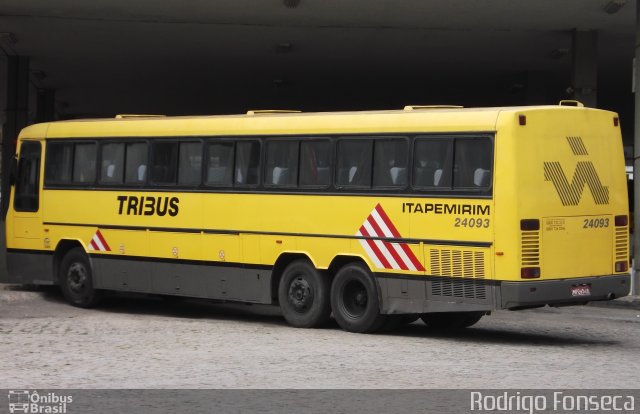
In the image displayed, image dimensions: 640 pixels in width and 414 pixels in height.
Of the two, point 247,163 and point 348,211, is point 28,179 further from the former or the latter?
point 348,211

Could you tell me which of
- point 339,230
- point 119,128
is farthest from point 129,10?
point 339,230

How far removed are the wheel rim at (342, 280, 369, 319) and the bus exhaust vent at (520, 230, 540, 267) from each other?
7.99 feet

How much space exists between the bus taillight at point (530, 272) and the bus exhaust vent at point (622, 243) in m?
1.62

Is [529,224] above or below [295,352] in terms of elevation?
above

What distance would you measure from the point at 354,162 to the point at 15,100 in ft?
68.4

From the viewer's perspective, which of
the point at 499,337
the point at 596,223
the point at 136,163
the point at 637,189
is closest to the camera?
the point at 596,223

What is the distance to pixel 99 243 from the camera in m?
20.3

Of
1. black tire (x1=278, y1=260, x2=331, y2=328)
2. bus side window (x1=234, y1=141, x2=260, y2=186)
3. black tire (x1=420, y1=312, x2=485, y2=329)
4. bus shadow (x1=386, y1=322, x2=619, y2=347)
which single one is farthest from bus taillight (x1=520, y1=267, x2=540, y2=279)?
bus side window (x1=234, y1=141, x2=260, y2=186)

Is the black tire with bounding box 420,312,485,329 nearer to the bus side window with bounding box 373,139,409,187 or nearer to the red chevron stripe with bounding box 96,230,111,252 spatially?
the bus side window with bounding box 373,139,409,187

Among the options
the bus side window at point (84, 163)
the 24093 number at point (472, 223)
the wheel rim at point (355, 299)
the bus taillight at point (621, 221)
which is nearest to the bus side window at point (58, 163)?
the bus side window at point (84, 163)

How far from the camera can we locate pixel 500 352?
14148mm

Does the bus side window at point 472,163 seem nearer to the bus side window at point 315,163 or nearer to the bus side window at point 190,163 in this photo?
the bus side window at point 315,163
